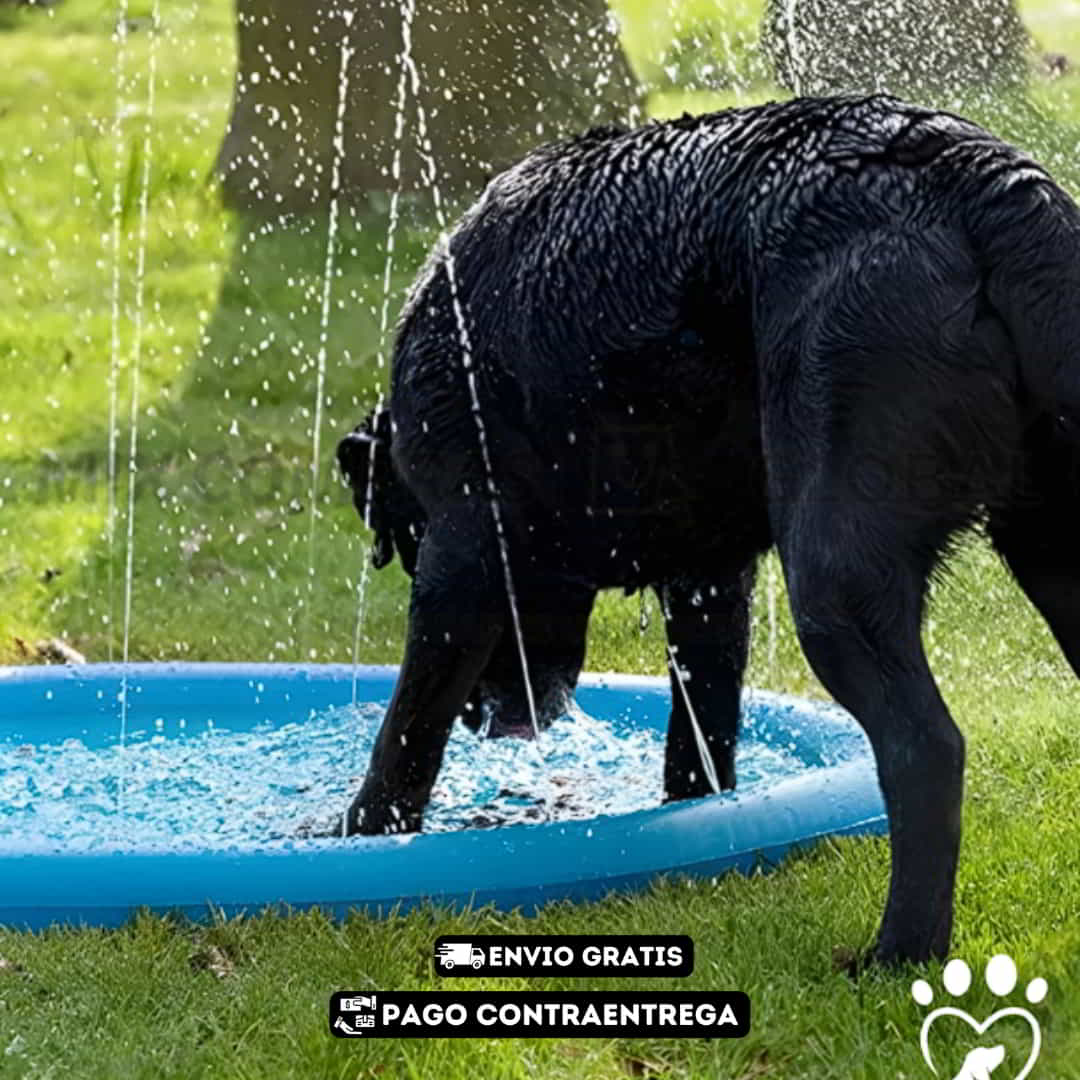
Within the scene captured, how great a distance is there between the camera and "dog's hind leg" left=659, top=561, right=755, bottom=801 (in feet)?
14.4

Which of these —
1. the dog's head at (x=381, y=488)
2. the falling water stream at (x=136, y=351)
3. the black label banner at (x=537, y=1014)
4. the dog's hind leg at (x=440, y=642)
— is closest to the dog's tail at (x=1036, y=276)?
the black label banner at (x=537, y=1014)

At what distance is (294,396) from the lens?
29.9 ft

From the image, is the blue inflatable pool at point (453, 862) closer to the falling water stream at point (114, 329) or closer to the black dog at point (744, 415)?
the black dog at point (744, 415)

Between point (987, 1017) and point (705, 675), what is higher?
point (987, 1017)

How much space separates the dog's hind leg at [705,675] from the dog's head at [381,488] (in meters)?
0.56

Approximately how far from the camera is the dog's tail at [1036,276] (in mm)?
3111

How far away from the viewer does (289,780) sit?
4.93 metres

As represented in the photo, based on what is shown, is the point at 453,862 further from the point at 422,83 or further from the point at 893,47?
the point at 893,47

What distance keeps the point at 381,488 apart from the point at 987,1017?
6.16ft

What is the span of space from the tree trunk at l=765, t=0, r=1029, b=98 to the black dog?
6.30 meters

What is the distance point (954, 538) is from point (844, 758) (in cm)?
153

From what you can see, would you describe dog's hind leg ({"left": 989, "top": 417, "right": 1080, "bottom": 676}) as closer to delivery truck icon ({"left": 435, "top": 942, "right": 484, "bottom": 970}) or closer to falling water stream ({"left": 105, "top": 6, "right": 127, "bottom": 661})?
delivery truck icon ({"left": 435, "top": 942, "right": 484, "bottom": 970})

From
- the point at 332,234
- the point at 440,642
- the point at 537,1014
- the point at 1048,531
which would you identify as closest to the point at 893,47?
the point at 332,234

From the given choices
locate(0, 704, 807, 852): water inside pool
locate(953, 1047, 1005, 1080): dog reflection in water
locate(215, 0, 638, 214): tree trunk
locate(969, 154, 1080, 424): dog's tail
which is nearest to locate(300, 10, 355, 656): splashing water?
locate(215, 0, 638, 214): tree trunk
